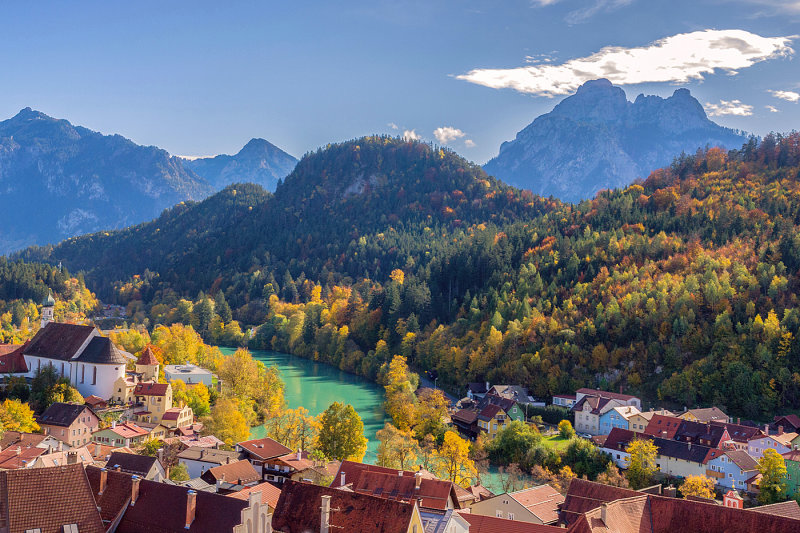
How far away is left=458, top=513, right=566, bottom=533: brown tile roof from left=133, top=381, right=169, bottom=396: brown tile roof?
3467 centimetres

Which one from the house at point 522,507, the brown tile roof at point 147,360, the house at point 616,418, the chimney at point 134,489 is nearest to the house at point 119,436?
the brown tile roof at point 147,360

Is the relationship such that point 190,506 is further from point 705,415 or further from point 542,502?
point 705,415

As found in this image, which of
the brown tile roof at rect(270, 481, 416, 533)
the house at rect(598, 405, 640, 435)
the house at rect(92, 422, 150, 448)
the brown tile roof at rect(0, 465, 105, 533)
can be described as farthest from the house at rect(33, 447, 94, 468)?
the house at rect(598, 405, 640, 435)

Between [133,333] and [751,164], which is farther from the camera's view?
[751,164]

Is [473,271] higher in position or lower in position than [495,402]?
higher

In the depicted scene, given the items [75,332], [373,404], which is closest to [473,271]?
[373,404]

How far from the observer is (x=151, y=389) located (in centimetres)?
5434

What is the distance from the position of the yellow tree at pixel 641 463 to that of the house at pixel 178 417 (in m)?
29.9

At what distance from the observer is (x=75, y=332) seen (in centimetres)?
5762

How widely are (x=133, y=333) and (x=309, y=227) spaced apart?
3902 inches

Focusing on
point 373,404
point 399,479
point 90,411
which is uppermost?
point 399,479

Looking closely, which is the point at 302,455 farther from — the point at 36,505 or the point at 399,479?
the point at 36,505

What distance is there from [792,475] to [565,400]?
23123mm

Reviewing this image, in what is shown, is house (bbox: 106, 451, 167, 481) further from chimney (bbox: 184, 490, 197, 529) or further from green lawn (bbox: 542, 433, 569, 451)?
green lawn (bbox: 542, 433, 569, 451)
